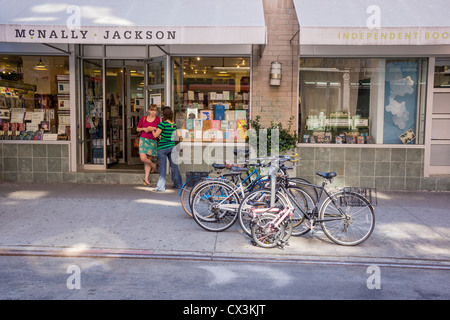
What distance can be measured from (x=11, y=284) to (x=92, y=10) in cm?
624

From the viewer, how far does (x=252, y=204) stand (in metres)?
6.22

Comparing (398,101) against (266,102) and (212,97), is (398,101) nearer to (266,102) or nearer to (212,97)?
(266,102)

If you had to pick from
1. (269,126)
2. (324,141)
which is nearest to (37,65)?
(269,126)

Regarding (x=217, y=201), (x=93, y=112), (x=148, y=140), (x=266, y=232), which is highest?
(x=93, y=112)

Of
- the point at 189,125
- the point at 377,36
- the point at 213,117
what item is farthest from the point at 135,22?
the point at 377,36

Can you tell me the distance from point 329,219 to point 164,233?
2364mm

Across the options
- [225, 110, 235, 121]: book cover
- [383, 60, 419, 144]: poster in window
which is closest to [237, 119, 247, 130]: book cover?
[225, 110, 235, 121]: book cover

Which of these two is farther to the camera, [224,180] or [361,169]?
[361,169]

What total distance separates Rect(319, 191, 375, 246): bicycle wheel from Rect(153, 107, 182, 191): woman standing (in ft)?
12.9

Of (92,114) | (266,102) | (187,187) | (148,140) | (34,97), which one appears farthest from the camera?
(92,114)

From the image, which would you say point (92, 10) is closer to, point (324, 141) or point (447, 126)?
point (324, 141)

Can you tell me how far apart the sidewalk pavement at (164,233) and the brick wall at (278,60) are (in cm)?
293

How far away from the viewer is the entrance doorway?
433 inches

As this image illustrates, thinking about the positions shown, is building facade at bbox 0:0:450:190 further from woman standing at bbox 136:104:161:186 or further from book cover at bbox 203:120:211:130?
woman standing at bbox 136:104:161:186
